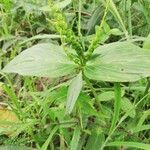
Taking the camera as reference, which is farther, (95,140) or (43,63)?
(95,140)

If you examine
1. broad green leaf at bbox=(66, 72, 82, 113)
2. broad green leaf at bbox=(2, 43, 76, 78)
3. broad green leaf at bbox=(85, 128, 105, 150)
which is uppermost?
broad green leaf at bbox=(2, 43, 76, 78)

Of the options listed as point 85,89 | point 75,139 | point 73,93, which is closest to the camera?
point 73,93

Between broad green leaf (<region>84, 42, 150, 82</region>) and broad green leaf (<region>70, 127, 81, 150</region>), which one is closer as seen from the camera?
broad green leaf (<region>84, 42, 150, 82</region>)

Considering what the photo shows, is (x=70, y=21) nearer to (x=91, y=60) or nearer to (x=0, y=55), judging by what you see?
(x=0, y=55)

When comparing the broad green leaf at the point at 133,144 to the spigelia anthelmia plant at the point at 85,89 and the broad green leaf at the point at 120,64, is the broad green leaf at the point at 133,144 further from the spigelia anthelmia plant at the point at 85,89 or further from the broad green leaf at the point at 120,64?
the broad green leaf at the point at 120,64

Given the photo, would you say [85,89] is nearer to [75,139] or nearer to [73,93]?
[75,139]

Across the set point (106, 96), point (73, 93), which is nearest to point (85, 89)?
point (106, 96)

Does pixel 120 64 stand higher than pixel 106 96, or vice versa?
pixel 120 64

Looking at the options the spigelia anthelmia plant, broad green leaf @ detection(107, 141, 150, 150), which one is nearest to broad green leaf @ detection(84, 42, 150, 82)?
the spigelia anthelmia plant

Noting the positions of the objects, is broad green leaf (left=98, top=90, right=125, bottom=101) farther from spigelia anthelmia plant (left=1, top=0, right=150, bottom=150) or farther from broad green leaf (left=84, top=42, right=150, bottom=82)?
broad green leaf (left=84, top=42, right=150, bottom=82)
